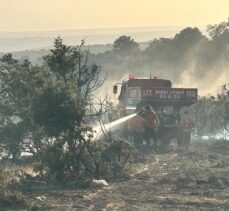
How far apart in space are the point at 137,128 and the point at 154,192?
9.98 m

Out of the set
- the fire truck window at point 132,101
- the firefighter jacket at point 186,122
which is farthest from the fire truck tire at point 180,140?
the fire truck window at point 132,101

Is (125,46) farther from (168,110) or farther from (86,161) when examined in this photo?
(86,161)

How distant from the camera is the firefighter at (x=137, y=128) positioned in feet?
74.2


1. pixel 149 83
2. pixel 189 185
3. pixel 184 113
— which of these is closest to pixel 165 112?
pixel 184 113

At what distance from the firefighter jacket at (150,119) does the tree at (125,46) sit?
75.4 meters

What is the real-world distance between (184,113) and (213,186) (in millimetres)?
11118

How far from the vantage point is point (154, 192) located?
1278cm

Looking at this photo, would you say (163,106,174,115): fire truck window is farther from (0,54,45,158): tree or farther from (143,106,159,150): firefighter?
(0,54,45,158): tree

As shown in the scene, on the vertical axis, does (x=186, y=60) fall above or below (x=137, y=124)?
above

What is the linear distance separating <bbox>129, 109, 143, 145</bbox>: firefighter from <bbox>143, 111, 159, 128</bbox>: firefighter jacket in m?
0.88

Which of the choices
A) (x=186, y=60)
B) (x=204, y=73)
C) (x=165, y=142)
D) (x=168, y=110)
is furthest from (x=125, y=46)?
(x=168, y=110)

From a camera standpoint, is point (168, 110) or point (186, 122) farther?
point (186, 122)

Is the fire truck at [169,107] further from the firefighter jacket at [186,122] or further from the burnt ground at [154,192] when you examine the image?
the burnt ground at [154,192]

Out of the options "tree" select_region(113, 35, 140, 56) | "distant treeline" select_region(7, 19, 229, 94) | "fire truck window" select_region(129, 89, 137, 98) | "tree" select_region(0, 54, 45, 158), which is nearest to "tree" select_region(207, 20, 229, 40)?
"distant treeline" select_region(7, 19, 229, 94)
